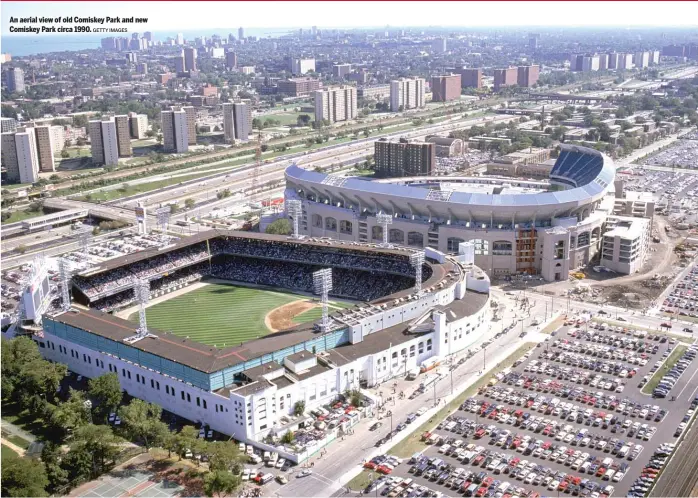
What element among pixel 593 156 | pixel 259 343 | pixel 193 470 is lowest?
pixel 193 470

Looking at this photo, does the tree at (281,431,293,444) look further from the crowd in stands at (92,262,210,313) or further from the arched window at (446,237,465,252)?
the arched window at (446,237,465,252)

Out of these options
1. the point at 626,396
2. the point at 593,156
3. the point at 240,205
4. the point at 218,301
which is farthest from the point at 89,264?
the point at 593,156

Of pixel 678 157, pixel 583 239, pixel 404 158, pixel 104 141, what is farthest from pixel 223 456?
pixel 678 157

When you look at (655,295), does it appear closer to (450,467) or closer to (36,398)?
(450,467)

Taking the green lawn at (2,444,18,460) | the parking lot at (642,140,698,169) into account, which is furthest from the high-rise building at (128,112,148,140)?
the green lawn at (2,444,18,460)

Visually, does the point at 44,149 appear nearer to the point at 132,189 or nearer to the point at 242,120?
the point at 132,189

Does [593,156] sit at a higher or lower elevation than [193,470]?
higher
